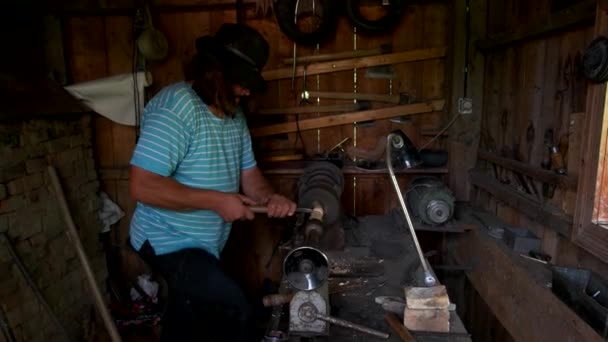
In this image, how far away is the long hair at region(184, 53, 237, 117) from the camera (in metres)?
1.78

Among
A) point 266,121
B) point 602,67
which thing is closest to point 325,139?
point 266,121

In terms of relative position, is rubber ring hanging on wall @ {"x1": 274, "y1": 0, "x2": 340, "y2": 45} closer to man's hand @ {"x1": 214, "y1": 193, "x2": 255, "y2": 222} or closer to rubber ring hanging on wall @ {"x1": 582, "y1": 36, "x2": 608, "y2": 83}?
man's hand @ {"x1": 214, "y1": 193, "x2": 255, "y2": 222}

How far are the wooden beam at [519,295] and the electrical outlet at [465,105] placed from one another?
80 cm

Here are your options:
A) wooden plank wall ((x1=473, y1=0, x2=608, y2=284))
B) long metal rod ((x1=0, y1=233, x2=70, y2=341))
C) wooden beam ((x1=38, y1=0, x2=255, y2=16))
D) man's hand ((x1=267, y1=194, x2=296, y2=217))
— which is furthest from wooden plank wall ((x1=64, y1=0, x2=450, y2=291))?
man's hand ((x1=267, y1=194, x2=296, y2=217))

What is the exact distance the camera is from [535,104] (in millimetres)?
1936

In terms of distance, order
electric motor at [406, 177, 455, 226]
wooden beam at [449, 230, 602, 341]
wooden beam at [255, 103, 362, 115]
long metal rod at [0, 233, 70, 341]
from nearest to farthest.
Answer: wooden beam at [449, 230, 602, 341] → long metal rod at [0, 233, 70, 341] → electric motor at [406, 177, 455, 226] → wooden beam at [255, 103, 362, 115]

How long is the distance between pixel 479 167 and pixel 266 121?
1454 millimetres

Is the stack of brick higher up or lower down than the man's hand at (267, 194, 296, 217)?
lower down

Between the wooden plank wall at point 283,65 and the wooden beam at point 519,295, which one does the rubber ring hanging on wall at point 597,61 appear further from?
the wooden plank wall at point 283,65

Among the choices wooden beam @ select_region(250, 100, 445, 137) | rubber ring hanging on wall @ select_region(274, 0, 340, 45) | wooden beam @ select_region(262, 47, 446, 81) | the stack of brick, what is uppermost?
rubber ring hanging on wall @ select_region(274, 0, 340, 45)

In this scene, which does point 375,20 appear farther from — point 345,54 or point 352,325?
point 352,325

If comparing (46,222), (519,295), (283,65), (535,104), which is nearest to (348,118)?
(283,65)

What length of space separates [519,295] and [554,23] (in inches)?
44.3

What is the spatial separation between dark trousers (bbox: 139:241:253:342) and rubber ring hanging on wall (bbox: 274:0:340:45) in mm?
1539
